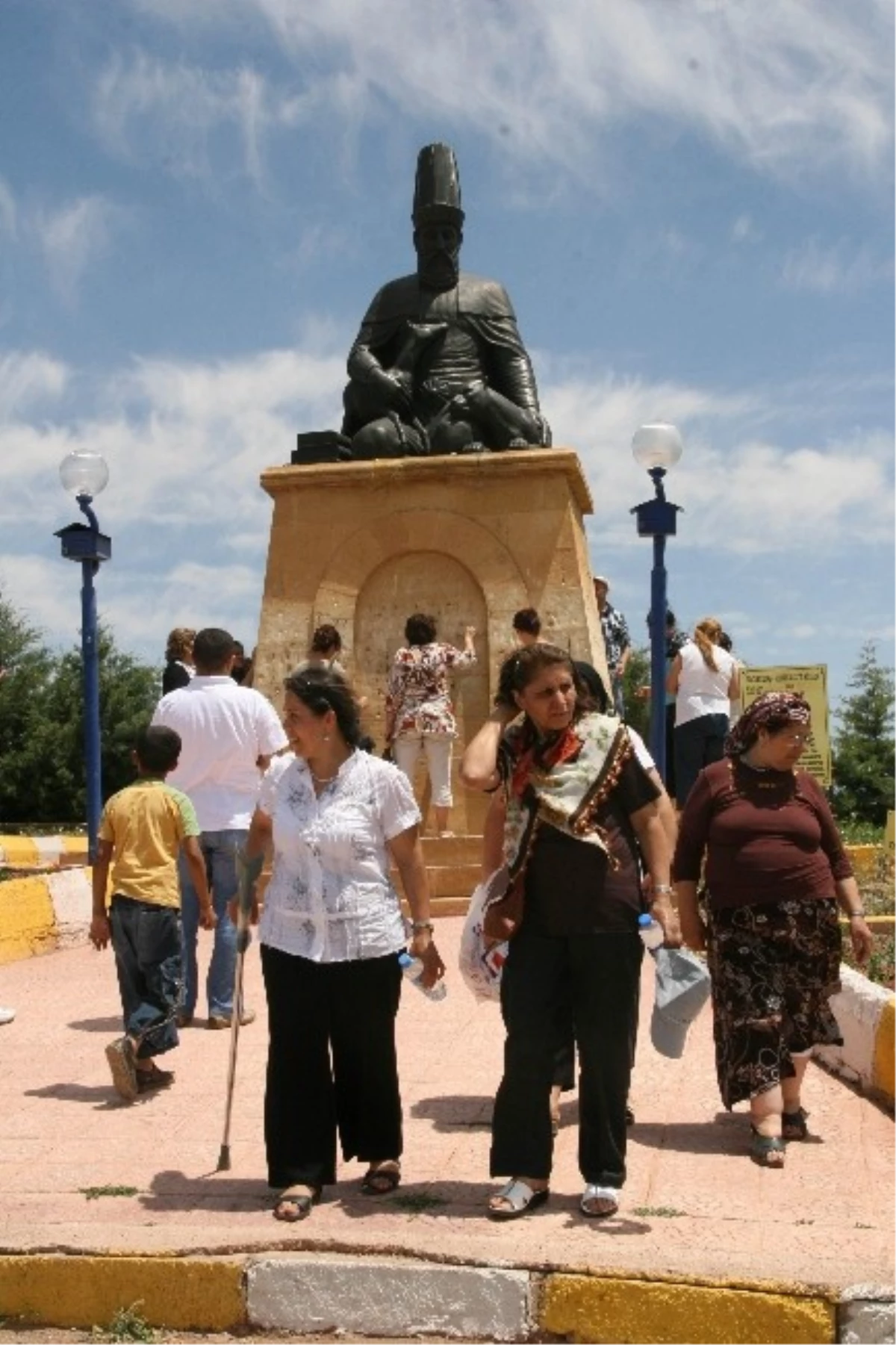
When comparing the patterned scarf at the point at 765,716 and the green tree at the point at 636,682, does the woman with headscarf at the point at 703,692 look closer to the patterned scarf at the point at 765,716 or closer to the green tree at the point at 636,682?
the patterned scarf at the point at 765,716

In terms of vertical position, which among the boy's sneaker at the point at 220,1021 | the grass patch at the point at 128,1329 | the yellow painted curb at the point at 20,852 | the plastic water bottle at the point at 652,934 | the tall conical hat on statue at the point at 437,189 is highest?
the tall conical hat on statue at the point at 437,189

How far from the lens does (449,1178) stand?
484 cm

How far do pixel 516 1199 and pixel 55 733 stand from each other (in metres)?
22.7

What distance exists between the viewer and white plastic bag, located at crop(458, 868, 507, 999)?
459 cm

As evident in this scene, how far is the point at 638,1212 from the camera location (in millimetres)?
4395

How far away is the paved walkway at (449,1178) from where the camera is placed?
400cm

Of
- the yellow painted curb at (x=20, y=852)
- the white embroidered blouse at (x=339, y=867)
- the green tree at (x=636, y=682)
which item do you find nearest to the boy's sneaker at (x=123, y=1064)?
the white embroidered blouse at (x=339, y=867)

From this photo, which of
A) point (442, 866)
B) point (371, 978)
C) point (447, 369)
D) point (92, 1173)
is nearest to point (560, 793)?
point (371, 978)

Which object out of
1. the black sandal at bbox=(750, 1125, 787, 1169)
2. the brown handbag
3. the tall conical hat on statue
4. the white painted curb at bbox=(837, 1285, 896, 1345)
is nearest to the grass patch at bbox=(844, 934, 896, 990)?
the black sandal at bbox=(750, 1125, 787, 1169)

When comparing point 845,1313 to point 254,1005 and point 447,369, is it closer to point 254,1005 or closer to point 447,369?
point 254,1005

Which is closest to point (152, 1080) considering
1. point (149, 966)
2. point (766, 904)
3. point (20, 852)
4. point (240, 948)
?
point (149, 966)

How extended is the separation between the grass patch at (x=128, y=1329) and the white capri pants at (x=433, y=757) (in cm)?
660

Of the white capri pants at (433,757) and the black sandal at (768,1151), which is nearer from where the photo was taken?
the black sandal at (768,1151)

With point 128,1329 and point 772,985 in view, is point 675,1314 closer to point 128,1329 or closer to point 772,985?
point 128,1329
